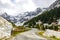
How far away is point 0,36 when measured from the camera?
161 ft

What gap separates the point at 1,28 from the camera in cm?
4997

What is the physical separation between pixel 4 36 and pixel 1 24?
3469mm

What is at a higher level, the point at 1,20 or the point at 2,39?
the point at 1,20

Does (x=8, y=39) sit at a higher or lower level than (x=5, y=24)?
lower

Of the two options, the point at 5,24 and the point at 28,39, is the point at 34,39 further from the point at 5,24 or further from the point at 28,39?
the point at 5,24

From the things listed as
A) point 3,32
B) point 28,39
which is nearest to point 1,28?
point 3,32

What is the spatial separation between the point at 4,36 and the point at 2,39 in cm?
157

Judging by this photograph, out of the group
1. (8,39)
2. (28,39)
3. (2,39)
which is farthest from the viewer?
(28,39)

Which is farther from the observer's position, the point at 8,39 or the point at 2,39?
the point at 8,39

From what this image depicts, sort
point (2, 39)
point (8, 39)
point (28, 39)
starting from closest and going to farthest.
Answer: point (2, 39)
point (8, 39)
point (28, 39)

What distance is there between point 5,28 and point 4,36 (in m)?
2.48

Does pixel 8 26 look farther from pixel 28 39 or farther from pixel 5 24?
pixel 28 39

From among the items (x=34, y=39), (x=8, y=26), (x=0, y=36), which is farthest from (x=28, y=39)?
(x=0, y=36)

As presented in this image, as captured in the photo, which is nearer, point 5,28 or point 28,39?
point 5,28
